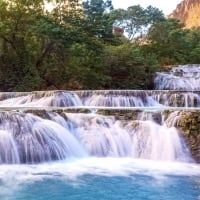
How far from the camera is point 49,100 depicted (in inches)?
545

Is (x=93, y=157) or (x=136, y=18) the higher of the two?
(x=136, y=18)

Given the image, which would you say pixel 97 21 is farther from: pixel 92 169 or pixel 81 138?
pixel 92 169

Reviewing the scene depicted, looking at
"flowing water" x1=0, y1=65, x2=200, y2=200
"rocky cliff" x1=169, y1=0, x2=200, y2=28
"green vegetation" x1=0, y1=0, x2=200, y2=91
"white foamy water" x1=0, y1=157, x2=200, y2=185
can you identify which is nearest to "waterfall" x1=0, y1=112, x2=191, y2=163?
"flowing water" x1=0, y1=65, x2=200, y2=200

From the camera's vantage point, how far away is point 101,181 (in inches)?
253

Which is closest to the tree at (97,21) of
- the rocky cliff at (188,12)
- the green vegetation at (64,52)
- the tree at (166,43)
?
the green vegetation at (64,52)

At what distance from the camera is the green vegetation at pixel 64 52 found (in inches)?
780

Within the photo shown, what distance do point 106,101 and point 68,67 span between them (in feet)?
23.9

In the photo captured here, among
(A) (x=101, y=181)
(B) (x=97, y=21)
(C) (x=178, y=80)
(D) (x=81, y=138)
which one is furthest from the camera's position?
(C) (x=178, y=80)

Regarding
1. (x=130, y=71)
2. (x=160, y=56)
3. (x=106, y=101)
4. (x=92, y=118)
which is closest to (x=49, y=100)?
(x=106, y=101)

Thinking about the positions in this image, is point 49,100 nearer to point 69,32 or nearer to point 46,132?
point 46,132

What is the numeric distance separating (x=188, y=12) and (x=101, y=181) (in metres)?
78.9

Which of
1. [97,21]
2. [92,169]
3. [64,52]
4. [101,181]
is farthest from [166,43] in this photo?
[101,181]

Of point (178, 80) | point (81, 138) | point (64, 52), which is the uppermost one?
point (64, 52)

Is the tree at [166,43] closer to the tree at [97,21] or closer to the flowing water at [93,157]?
the tree at [97,21]
